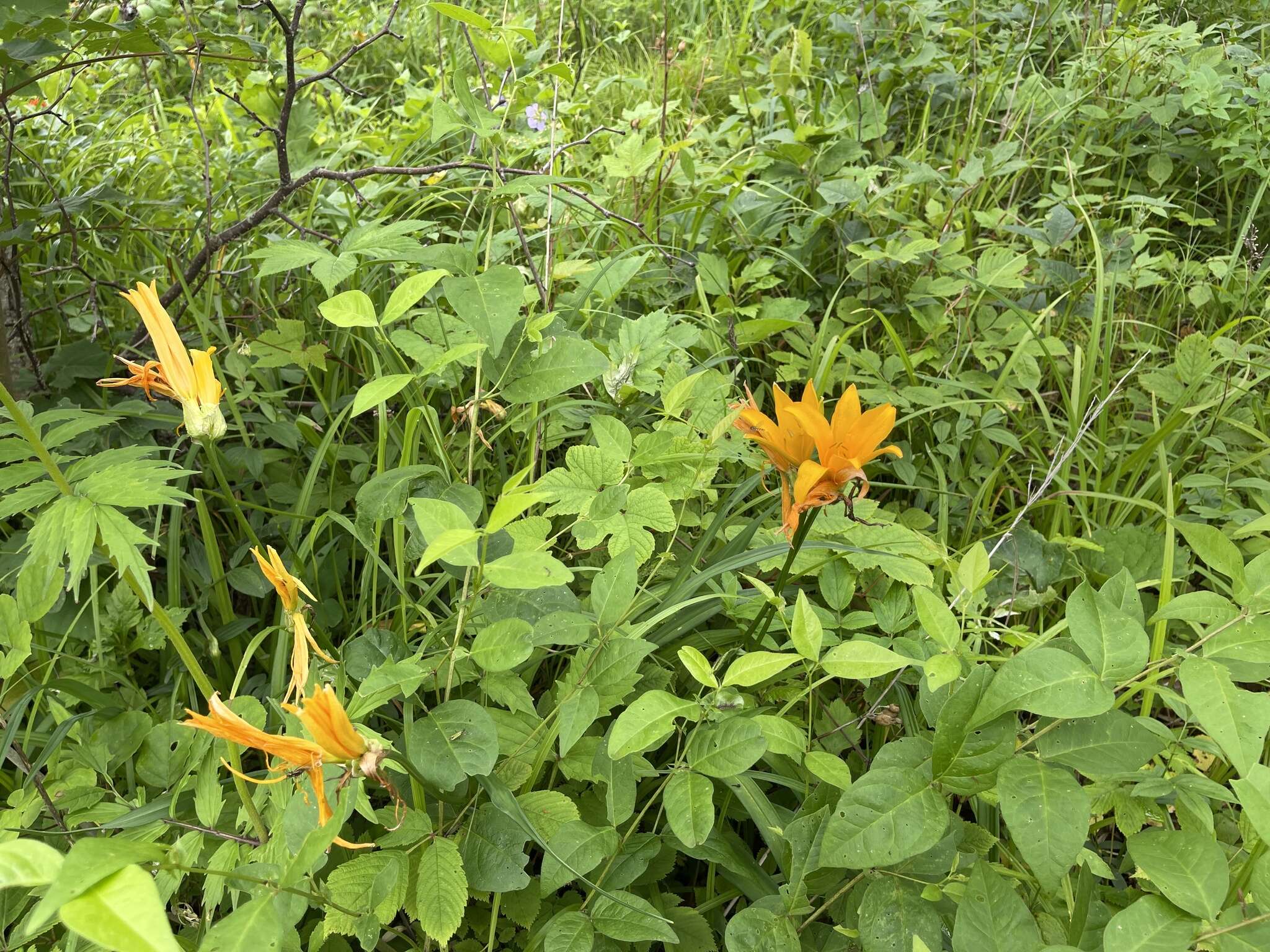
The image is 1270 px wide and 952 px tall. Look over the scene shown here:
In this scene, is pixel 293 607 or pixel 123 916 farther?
pixel 293 607

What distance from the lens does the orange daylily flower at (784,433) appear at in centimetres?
88

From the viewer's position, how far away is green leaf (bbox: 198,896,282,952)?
58 cm

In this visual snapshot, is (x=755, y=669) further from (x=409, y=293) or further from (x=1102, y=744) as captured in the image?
(x=409, y=293)

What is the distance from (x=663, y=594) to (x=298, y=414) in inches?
33.4

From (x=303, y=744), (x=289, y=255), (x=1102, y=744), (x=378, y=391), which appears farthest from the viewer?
(x=289, y=255)

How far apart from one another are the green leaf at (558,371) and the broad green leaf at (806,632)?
1.45 ft

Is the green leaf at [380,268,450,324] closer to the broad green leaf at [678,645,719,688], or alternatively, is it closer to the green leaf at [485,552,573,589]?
the green leaf at [485,552,573,589]

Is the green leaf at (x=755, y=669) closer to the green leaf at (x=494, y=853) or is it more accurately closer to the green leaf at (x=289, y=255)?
the green leaf at (x=494, y=853)

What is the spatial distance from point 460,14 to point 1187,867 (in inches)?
50.6

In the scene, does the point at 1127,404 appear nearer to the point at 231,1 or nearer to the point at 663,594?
the point at 663,594

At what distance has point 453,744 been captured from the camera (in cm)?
88

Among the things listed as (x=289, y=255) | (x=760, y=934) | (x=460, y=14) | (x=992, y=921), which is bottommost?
(x=760, y=934)

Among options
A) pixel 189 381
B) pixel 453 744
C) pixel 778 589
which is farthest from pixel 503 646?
pixel 189 381

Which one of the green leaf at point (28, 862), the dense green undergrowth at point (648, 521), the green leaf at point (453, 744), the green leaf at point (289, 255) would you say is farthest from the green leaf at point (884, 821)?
the green leaf at point (289, 255)
